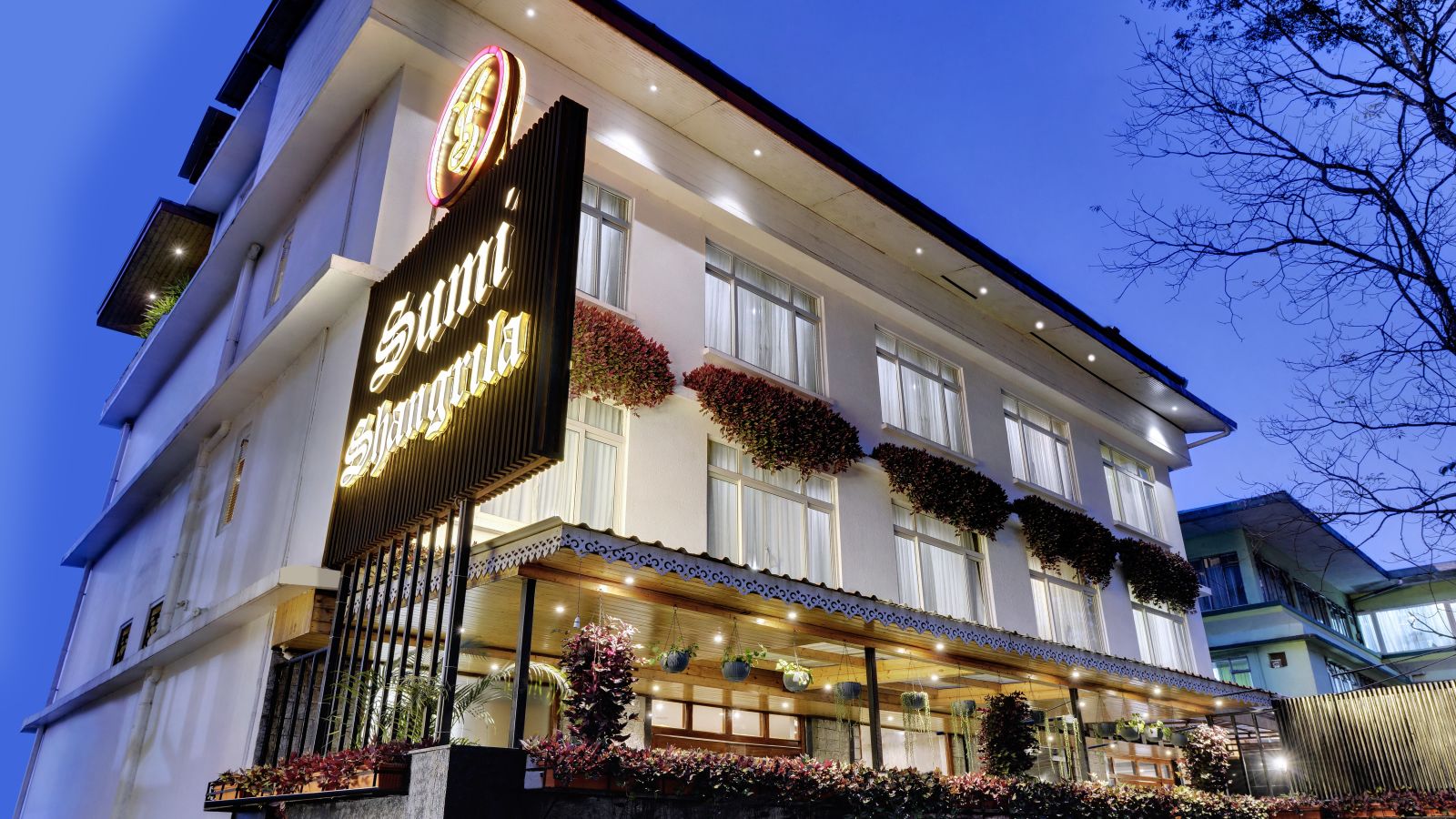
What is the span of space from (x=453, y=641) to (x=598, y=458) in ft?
15.1

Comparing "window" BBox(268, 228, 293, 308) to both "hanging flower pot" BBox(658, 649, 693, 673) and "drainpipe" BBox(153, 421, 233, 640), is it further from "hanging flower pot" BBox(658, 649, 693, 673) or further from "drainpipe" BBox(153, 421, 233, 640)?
"hanging flower pot" BBox(658, 649, 693, 673)

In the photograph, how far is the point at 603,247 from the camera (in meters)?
13.2

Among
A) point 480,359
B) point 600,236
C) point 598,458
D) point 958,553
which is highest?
point 600,236

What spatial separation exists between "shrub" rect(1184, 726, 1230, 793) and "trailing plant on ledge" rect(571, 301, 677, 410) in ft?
35.5

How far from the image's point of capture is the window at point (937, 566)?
15.5 metres

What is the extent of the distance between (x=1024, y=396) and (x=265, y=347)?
14268 mm

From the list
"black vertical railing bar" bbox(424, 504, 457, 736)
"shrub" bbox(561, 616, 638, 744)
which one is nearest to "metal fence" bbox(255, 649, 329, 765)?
"black vertical railing bar" bbox(424, 504, 457, 736)

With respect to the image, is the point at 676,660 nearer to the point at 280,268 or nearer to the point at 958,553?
the point at 958,553

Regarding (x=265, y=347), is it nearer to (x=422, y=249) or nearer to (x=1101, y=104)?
(x=422, y=249)

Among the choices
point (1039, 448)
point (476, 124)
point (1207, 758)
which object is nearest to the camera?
point (476, 124)

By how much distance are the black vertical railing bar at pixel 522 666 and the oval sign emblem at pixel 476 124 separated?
450 cm

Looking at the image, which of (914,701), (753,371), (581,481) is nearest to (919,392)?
(753,371)

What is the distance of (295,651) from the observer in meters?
10.5

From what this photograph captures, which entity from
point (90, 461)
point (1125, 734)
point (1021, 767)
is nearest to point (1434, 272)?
point (1021, 767)
